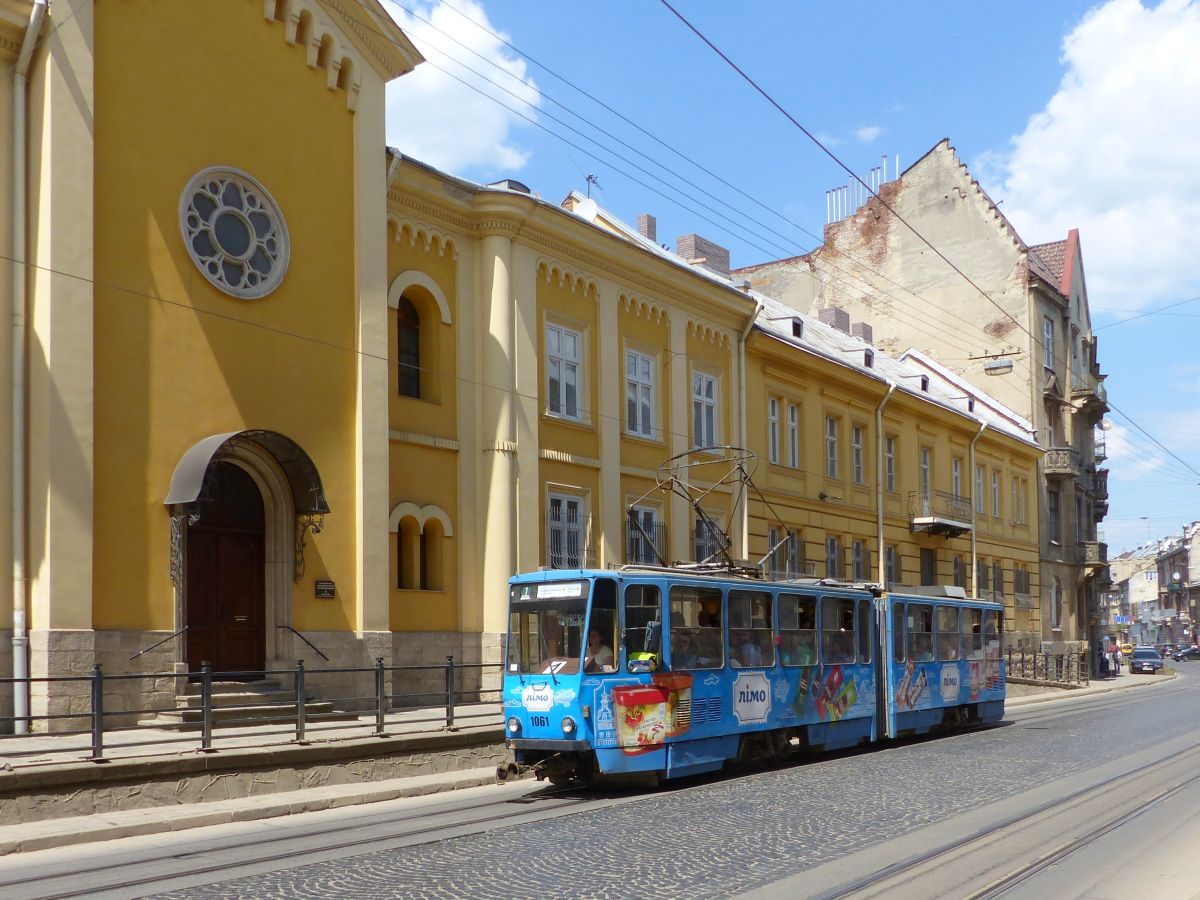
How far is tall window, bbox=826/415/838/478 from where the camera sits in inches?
1367

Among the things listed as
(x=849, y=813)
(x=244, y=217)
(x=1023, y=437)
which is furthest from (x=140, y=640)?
(x=1023, y=437)

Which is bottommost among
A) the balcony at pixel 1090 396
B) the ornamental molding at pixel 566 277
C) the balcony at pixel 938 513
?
the balcony at pixel 938 513

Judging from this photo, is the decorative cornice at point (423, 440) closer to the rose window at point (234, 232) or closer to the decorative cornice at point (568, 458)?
the decorative cornice at point (568, 458)

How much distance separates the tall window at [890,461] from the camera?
38.0 metres

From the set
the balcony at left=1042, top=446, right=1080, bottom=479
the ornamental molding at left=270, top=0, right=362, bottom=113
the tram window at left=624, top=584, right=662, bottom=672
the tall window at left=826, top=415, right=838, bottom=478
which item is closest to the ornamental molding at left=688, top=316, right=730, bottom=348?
the tall window at left=826, top=415, right=838, bottom=478

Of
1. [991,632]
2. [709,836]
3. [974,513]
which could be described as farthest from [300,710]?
[974,513]

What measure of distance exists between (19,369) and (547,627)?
274 inches

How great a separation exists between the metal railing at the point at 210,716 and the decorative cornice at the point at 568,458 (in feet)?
18.2

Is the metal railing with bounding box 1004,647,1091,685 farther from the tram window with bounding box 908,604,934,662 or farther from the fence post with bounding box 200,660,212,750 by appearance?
the fence post with bounding box 200,660,212,750

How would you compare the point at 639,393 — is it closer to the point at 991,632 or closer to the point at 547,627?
the point at 991,632

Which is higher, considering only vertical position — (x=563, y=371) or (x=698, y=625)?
(x=563, y=371)

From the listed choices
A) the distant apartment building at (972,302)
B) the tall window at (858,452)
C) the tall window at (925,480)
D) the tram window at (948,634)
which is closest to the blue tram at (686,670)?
the tram window at (948,634)

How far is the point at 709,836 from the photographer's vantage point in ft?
36.8

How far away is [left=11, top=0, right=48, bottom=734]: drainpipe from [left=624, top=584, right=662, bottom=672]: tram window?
6868 millimetres
